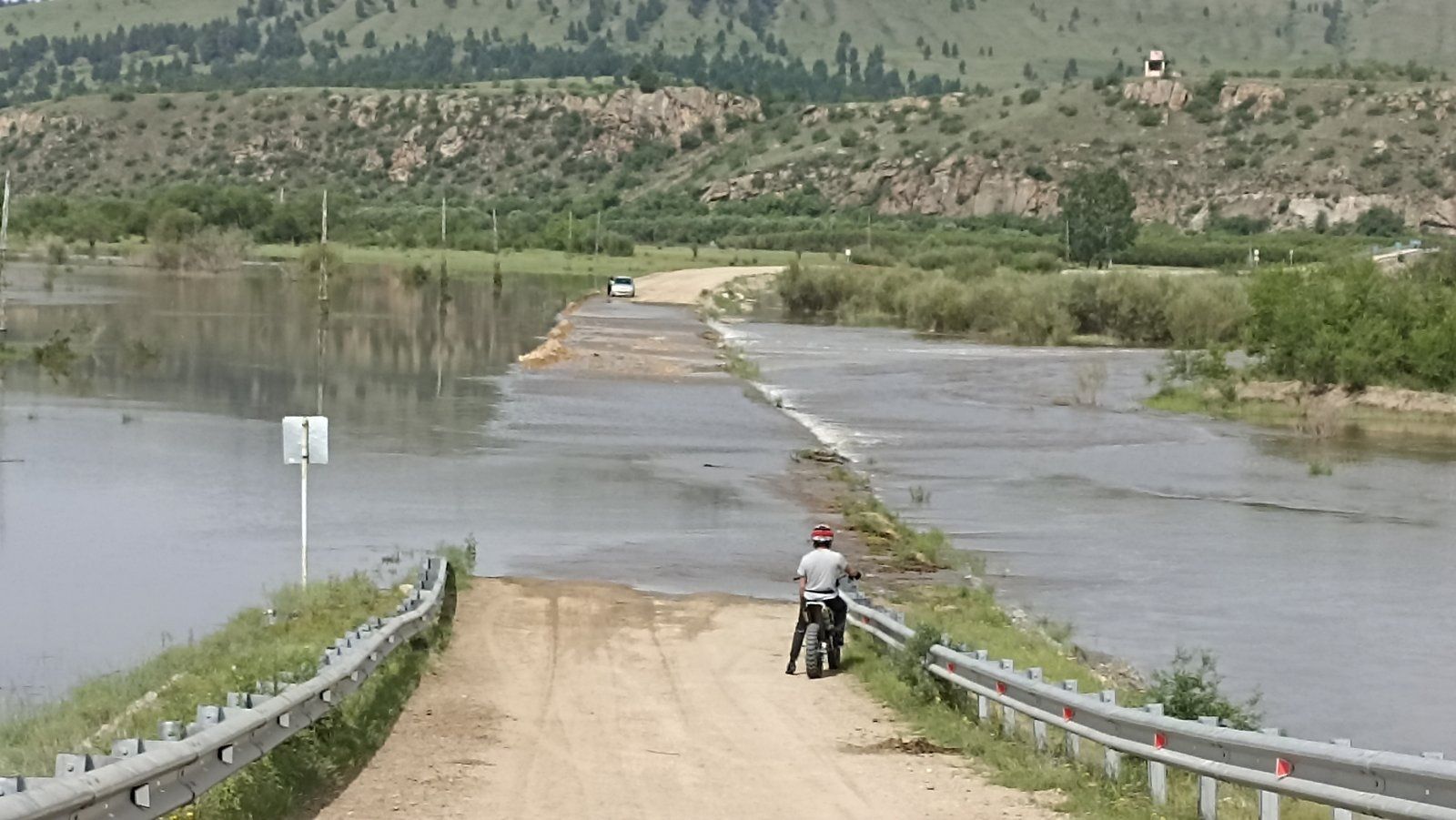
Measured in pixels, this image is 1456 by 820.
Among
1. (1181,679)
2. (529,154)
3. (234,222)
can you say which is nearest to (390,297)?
(234,222)

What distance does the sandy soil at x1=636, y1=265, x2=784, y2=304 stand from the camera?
9819 cm

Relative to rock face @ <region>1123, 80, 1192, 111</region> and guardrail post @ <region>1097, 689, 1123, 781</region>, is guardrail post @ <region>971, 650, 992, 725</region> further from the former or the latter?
rock face @ <region>1123, 80, 1192, 111</region>

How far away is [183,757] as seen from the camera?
8.91m

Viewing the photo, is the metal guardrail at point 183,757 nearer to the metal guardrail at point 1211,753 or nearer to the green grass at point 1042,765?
the green grass at point 1042,765

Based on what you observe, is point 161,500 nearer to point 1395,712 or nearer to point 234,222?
point 1395,712

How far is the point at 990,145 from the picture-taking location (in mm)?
153875

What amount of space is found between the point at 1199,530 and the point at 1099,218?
8665 centimetres

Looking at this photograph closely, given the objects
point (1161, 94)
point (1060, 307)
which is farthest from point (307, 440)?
point (1161, 94)

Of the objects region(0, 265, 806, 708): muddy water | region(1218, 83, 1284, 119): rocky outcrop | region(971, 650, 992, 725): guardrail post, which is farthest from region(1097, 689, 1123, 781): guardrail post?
region(1218, 83, 1284, 119): rocky outcrop

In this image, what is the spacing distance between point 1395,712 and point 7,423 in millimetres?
28800

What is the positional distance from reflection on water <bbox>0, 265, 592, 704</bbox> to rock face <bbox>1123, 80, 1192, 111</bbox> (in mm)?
91690

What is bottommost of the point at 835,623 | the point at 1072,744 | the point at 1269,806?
the point at 835,623

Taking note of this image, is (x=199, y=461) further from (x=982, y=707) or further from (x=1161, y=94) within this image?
(x=1161, y=94)

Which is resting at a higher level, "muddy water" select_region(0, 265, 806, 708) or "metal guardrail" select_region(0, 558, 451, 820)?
"metal guardrail" select_region(0, 558, 451, 820)
